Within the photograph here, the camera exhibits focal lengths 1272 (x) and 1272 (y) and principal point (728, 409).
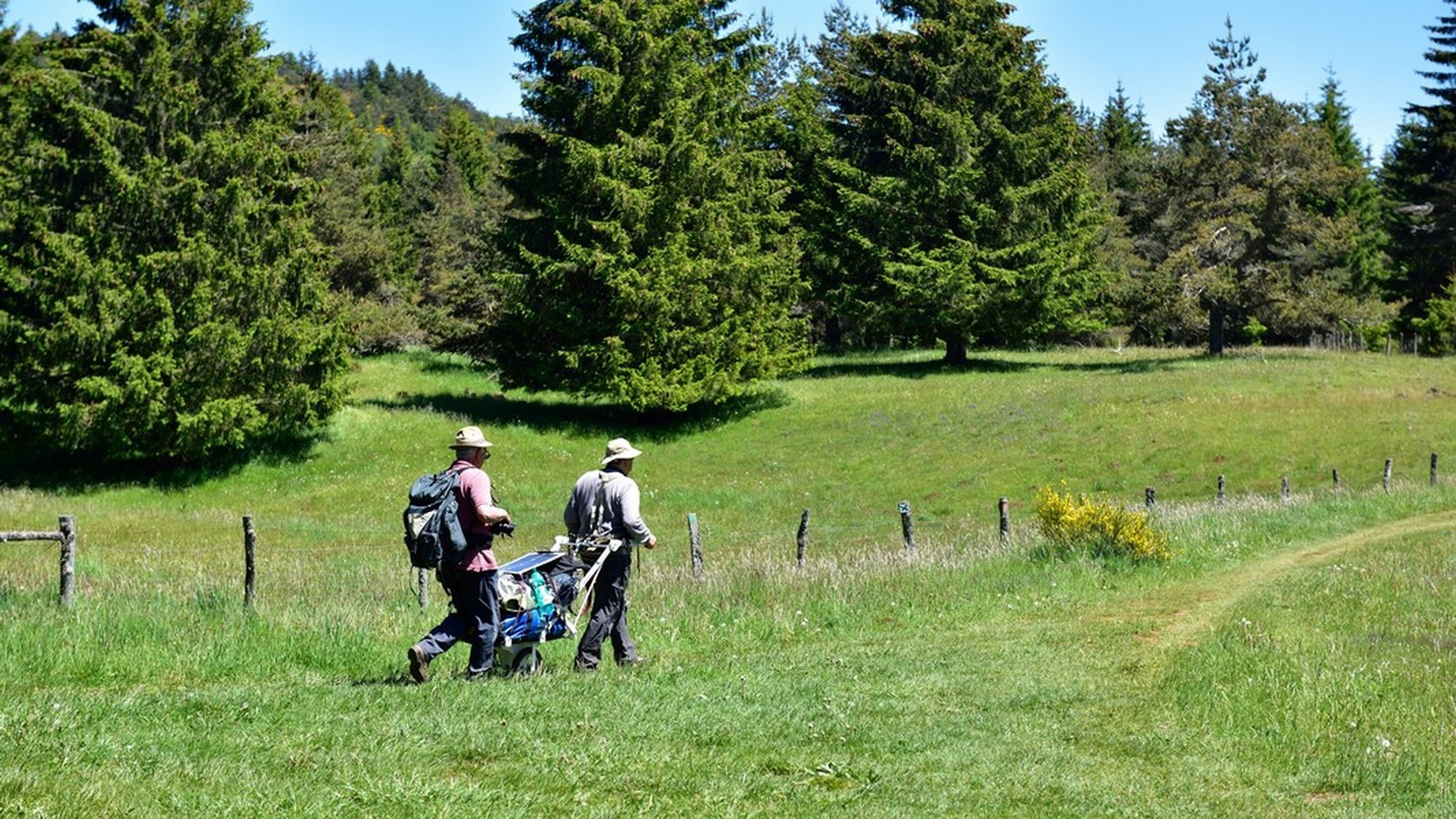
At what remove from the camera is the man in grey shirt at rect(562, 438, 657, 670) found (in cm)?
1104

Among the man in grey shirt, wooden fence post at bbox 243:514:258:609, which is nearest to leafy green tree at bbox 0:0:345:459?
wooden fence post at bbox 243:514:258:609

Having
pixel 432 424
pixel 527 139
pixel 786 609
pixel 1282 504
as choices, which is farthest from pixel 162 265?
pixel 1282 504

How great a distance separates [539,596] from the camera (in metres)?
10.6

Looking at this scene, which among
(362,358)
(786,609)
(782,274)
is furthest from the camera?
(362,358)

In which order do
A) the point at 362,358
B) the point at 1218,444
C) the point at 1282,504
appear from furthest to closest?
1. the point at 362,358
2. the point at 1218,444
3. the point at 1282,504

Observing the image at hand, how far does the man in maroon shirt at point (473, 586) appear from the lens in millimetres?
9953

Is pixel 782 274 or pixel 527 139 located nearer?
pixel 527 139

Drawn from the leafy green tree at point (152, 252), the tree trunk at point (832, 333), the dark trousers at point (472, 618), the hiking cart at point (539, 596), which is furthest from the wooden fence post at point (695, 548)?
the tree trunk at point (832, 333)

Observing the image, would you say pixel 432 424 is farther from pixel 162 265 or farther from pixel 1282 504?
pixel 1282 504

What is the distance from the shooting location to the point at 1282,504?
26.5m

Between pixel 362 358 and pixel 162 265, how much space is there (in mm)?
25848

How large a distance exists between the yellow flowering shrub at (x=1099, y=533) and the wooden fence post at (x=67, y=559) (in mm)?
12872

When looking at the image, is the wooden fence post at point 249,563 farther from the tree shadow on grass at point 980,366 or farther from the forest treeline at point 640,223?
the tree shadow on grass at point 980,366

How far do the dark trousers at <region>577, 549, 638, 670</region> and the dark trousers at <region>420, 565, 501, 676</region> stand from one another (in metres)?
1.14
